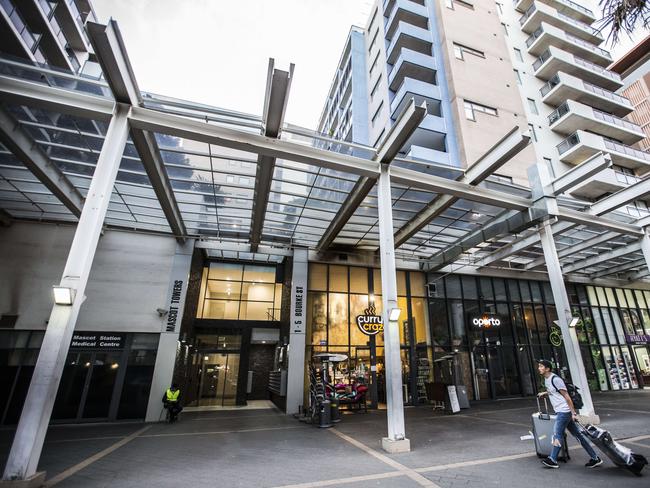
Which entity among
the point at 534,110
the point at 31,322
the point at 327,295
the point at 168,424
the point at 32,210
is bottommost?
the point at 168,424

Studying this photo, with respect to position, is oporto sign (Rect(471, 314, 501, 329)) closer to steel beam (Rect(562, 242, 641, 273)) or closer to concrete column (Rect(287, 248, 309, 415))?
steel beam (Rect(562, 242, 641, 273))

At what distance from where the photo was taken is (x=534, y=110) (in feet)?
74.8

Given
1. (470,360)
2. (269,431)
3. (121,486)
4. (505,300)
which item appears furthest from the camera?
(505,300)

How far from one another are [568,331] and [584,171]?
528cm

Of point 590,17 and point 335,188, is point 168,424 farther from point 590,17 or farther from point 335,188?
point 590,17

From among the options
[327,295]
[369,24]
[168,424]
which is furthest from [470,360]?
[369,24]

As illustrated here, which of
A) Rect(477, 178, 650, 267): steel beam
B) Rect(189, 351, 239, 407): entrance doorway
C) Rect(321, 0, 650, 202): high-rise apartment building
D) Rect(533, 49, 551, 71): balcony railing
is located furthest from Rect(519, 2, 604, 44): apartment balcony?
Rect(189, 351, 239, 407): entrance doorway

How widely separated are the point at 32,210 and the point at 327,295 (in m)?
12.5

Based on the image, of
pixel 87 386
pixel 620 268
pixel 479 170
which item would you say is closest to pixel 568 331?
pixel 479 170

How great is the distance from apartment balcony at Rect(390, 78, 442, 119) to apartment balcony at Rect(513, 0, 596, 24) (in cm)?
1413

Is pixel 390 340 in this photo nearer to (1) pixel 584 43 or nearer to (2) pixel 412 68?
(2) pixel 412 68

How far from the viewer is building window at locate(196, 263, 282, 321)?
17156mm

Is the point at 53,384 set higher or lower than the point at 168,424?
higher

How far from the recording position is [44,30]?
18.3m
